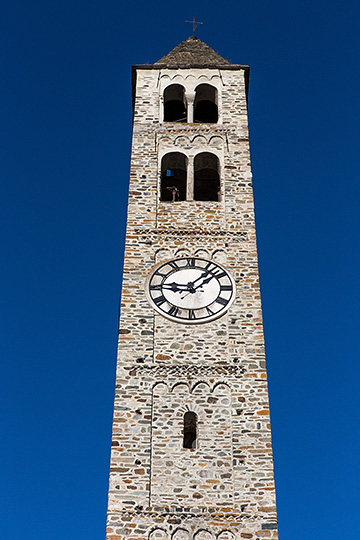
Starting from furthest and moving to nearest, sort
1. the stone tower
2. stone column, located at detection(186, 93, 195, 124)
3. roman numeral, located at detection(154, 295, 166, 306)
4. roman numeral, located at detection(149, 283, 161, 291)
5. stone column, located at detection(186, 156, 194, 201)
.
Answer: stone column, located at detection(186, 93, 195, 124) < stone column, located at detection(186, 156, 194, 201) < roman numeral, located at detection(149, 283, 161, 291) < roman numeral, located at detection(154, 295, 166, 306) < the stone tower

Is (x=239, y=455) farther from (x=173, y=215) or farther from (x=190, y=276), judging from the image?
(x=173, y=215)

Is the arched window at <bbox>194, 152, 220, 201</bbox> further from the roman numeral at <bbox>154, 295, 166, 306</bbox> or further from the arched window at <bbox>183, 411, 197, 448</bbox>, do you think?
the arched window at <bbox>183, 411, 197, 448</bbox>

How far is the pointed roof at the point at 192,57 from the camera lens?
26.7 m

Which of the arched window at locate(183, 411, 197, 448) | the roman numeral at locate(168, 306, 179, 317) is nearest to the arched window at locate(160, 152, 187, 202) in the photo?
the roman numeral at locate(168, 306, 179, 317)

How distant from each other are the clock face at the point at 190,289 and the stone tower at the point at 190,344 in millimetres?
30

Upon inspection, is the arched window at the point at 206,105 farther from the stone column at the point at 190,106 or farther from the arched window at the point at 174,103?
the stone column at the point at 190,106

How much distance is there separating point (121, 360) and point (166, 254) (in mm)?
3654

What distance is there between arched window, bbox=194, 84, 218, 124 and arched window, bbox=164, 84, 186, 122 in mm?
481

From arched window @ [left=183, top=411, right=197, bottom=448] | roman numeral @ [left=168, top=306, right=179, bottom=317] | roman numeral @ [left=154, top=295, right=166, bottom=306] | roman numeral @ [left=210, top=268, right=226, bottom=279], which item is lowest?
arched window @ [left=183, top=411, right=197, bottom=448]

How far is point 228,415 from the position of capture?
16875 millimetres

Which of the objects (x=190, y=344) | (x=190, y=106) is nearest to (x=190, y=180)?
(x=190, y=106)

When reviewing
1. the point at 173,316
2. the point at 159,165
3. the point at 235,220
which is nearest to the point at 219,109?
the point at 159,165

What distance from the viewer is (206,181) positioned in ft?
80.9

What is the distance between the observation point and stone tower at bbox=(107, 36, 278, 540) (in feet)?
50.8
